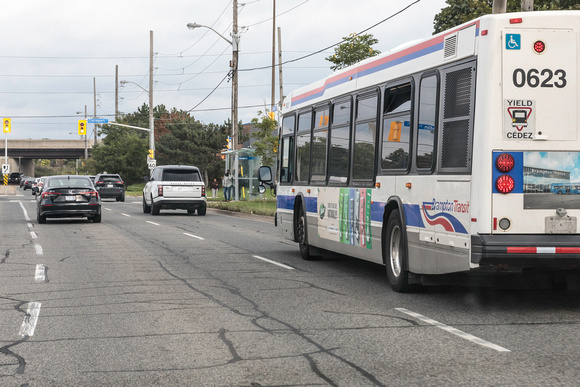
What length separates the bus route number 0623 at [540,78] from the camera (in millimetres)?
8094

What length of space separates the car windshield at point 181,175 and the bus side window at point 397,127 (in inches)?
802

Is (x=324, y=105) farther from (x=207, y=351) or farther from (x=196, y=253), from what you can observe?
(x=207, y=351)

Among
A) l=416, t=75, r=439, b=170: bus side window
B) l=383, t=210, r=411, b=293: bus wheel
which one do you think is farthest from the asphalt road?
l=416, t=75, r=439, b=170: bus side window

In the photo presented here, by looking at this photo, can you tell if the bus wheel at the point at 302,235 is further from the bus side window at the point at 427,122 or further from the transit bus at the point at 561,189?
the transit bus at the point at 561,189

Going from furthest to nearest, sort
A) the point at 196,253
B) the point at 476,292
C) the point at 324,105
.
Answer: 1. the point at 196,253
2. the point at 324,105
3. the point at 476,292

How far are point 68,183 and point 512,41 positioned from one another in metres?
19.5

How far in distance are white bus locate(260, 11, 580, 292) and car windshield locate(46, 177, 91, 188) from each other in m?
16.2

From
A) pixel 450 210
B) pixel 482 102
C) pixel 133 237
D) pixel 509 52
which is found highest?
pixel 509 52

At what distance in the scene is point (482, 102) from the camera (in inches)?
319

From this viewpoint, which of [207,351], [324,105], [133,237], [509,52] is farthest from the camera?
[133,237]

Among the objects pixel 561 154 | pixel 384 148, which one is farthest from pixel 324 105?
pixel 561 154

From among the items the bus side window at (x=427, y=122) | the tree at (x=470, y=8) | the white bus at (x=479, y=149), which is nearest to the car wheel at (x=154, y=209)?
the tree at (x=470, y=8)

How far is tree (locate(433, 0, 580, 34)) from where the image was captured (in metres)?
22.9

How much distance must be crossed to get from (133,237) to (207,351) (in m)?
13.4
